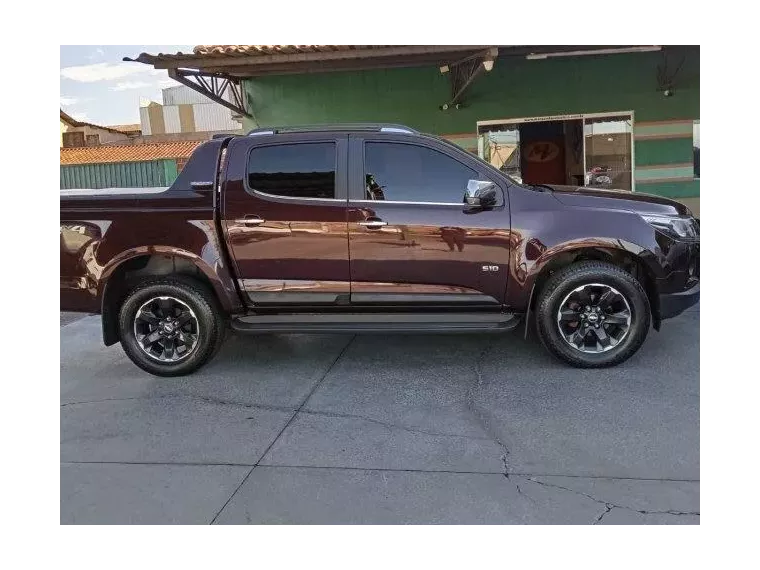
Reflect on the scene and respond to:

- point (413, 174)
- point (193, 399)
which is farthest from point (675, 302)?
point (193, 399)

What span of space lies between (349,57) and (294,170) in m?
3.85

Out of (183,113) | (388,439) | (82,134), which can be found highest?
(183,113)

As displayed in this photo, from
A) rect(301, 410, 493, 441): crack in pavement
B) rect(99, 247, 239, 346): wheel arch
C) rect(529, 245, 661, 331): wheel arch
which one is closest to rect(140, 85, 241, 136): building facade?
rect(99, 247, 239, 346): wheel arch

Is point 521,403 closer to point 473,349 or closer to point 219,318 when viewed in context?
point 473,349

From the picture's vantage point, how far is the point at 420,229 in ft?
16.1

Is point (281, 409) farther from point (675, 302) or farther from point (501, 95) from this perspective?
point (501, 95)

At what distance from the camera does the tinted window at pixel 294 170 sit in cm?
505

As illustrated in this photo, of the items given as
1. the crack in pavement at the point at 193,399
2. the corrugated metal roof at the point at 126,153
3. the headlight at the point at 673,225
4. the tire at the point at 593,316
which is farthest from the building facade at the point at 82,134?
the headlight at the point at 673,225

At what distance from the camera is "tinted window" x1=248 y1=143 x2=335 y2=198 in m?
5.05

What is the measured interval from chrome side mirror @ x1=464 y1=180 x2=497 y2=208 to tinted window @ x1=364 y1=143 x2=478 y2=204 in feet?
0.43

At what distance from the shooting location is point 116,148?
1831cm
